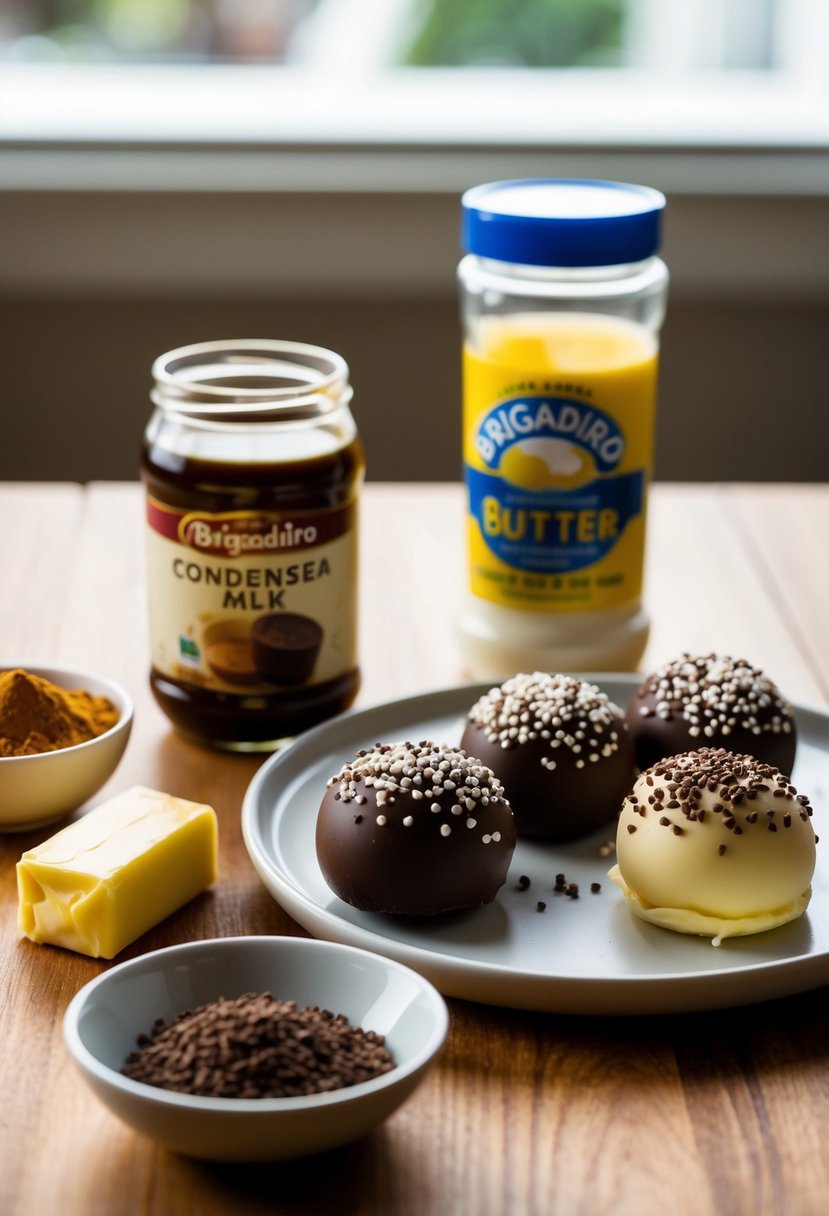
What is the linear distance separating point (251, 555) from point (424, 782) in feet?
0.80

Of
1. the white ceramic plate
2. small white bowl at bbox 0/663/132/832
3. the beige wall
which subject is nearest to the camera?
the white ceramic plate

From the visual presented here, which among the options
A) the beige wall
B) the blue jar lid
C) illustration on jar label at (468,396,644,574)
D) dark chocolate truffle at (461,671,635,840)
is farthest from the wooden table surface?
the beige wall

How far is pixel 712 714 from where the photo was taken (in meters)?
0.93

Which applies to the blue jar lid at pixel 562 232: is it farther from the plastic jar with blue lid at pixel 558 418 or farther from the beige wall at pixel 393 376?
the beige wall at pixel 393 376

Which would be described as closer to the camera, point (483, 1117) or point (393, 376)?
point (483, 1117)

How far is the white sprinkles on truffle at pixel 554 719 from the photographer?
0.90m

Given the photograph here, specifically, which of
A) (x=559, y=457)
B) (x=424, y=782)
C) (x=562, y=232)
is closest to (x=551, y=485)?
(x=559, y=457)

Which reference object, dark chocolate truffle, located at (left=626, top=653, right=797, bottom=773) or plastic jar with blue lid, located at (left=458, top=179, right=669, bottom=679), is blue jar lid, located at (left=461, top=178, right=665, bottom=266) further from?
dark chocolate truffle, located at (left=626, top=653, right=797, bottom=773)

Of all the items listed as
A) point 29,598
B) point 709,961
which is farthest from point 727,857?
point 29,598

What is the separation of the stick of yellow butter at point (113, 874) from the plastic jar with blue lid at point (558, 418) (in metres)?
0.35

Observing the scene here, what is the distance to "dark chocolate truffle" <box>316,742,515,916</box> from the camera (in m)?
0.78

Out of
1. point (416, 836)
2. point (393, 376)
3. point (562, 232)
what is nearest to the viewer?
point (416, 836)


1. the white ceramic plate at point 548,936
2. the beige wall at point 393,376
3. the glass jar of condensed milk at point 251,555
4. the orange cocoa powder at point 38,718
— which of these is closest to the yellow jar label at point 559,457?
the glass jar of condensed milk at point 251,555

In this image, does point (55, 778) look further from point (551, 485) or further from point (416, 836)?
point (551, 485)
